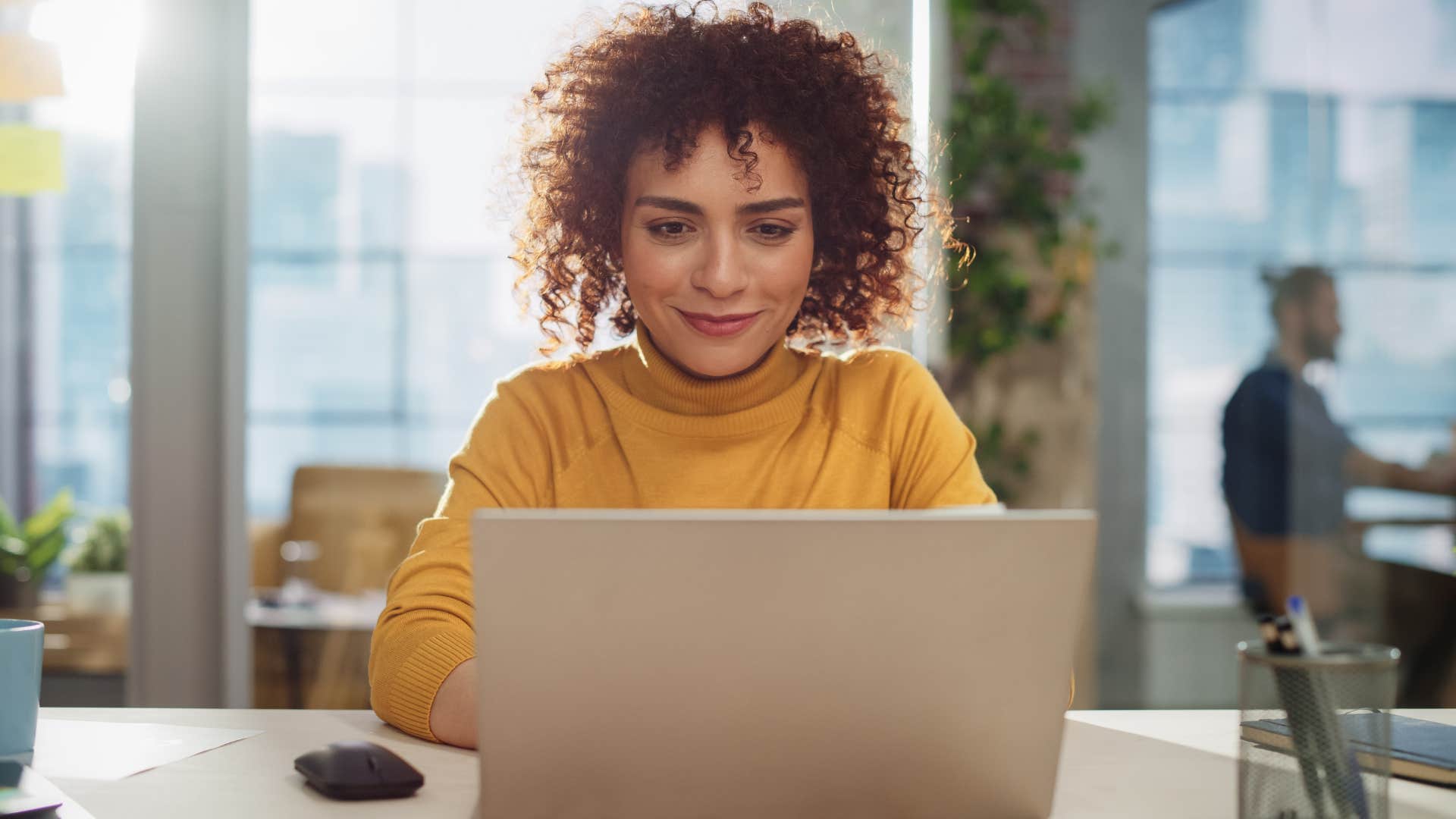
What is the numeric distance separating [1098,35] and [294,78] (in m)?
2.12

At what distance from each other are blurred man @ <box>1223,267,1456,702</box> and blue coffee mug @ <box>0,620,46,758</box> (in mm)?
3106

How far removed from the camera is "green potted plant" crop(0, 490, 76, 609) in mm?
3014

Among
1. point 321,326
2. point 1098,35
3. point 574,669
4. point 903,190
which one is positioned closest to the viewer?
point 574,669

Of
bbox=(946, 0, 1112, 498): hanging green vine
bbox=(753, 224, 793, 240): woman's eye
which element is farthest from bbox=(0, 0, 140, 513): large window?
bbox=(946, 0, 1112, 498): hanging green vine

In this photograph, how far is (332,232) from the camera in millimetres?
3078

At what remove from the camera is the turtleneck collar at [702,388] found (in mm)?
1555

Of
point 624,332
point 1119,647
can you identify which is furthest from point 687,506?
point 1119,647

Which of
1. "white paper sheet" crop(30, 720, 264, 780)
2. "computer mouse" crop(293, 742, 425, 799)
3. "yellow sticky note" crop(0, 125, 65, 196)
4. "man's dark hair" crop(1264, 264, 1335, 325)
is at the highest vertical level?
"yellow sticky note" crop(0, 125, 65, 196)

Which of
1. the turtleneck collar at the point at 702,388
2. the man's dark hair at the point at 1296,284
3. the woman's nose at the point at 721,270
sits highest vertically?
the man's dark hair at the point at 1296,284

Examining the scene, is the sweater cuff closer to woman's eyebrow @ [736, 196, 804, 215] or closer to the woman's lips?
the woman's lips

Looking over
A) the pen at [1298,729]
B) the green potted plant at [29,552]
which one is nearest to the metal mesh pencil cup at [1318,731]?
the pen at [1298,729]

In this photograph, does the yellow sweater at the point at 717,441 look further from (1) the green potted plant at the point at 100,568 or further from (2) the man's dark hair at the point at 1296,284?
(2) the man's dark hair at the point at 1296,284

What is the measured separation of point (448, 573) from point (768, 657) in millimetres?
654

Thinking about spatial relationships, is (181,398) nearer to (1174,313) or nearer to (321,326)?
(321,326)
